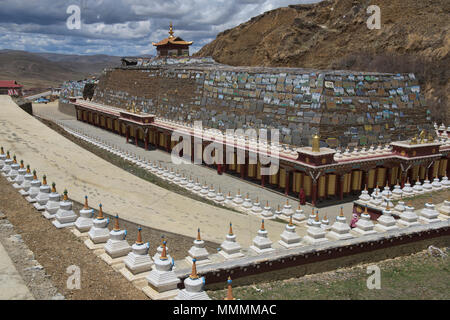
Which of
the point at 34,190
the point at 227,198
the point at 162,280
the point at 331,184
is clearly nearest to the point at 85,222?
the point at 34,190

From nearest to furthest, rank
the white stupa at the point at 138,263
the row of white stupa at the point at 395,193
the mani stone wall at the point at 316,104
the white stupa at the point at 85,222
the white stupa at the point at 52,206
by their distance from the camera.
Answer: the white stupa at the point at 138,263 → the white stupa at the point at 85,222 → the white stupa at the point at 52,206 → the row of white stupa at the point at 395,193 → the mani stone wall at the point at 316,104

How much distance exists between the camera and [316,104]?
2295 cm

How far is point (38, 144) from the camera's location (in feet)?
67.3

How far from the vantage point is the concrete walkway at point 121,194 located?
41.4 ft

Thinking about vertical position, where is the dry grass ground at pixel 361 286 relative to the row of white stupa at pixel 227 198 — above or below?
above

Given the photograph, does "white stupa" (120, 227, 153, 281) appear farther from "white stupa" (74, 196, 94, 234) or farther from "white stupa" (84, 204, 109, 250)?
"white stupa" (74, 196, 94, 234)

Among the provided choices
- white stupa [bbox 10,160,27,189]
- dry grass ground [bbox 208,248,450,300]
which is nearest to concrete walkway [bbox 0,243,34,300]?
dry grass ground [bbox 208,248,450,300]

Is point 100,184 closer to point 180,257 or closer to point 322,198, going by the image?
point 180,257

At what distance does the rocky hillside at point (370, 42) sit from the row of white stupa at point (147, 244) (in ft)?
106

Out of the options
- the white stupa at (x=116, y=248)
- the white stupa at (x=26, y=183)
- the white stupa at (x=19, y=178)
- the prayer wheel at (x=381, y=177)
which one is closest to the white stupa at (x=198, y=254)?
the white stupa at (x=116, y=248)

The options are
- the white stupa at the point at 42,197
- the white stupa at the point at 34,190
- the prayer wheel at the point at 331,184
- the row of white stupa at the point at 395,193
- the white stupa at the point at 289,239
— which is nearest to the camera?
the white stupa at the point at 289,239

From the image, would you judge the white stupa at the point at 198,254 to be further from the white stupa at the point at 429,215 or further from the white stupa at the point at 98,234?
the white stupa at the point at 429,215

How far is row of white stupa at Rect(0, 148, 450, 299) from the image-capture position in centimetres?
767
